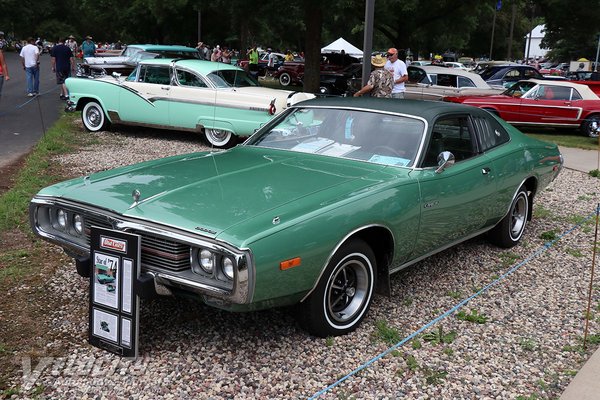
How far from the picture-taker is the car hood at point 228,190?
137 inches

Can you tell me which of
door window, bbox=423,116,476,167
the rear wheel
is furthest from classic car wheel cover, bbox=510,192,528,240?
the rear wheel

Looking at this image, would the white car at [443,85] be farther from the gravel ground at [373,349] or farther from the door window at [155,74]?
the gravel ground at [373,349]

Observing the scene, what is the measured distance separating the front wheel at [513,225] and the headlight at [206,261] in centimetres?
352

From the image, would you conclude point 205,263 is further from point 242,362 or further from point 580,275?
point 580,275

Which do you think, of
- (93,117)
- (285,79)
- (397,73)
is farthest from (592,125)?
(285,79)

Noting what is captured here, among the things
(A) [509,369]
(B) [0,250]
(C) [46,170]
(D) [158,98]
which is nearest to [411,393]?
(A) [509,369]

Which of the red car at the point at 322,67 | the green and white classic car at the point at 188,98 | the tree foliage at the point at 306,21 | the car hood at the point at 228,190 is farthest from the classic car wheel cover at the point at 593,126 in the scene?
the car hood at the point at 228,190

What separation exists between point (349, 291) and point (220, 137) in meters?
7.82

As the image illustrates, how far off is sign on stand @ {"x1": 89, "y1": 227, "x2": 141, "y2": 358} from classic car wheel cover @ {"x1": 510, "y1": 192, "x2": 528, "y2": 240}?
4123mm

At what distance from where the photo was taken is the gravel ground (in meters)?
3.43

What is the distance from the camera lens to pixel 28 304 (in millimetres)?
4289

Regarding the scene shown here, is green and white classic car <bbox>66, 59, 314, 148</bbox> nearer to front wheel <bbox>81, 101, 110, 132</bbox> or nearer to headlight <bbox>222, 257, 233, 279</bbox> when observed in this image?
front wheel <bbox>81, 101, 110, 132</bbox>

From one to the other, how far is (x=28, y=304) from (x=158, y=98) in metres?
7.79

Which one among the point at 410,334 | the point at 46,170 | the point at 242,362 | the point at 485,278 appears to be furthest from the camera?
the point at 46,170
